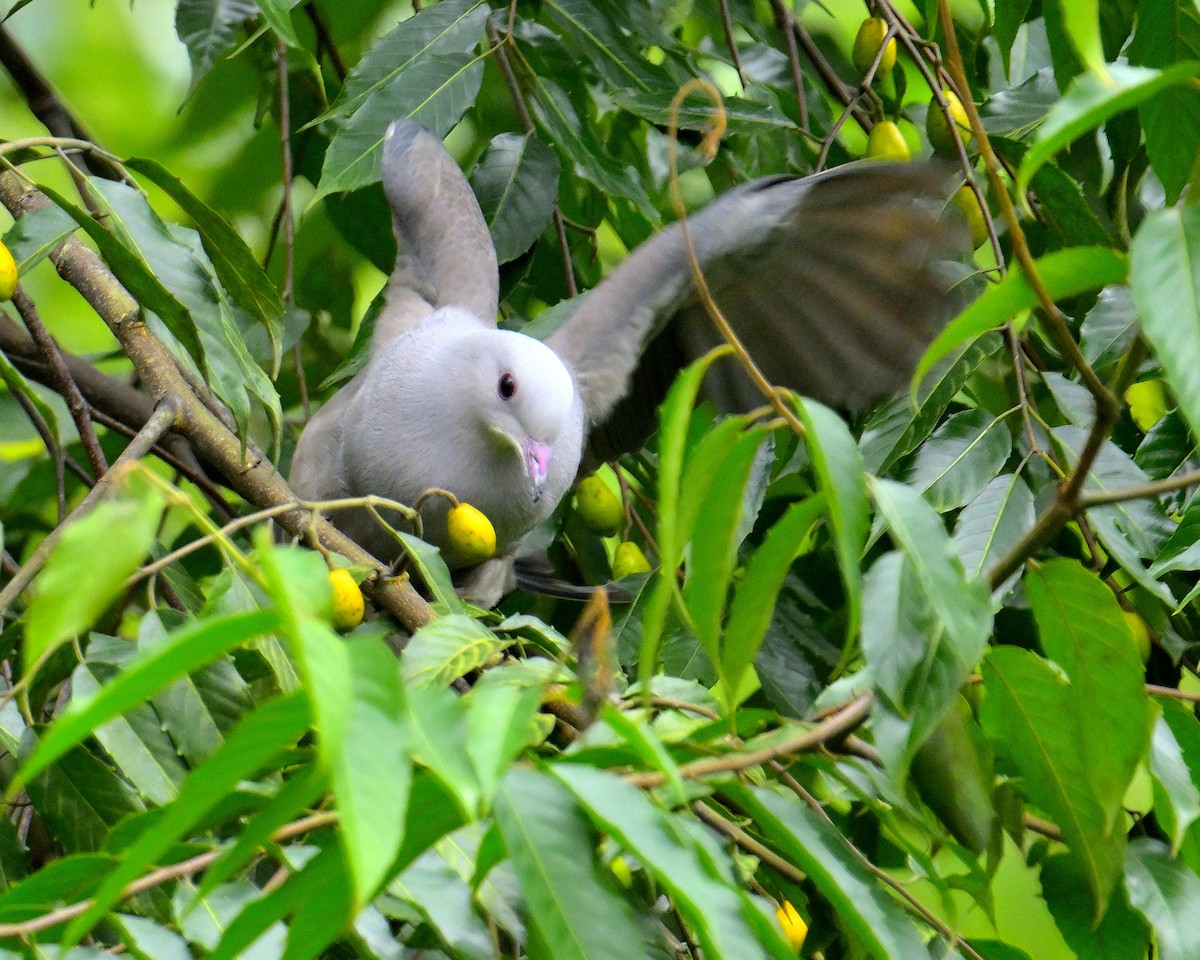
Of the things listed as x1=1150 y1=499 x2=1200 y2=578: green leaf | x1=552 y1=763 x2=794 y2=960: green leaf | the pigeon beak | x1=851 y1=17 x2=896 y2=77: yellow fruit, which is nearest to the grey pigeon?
the pigeon beak

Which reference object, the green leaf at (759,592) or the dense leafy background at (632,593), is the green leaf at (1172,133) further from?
the green leaf at (759,592)

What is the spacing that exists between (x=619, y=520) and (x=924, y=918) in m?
1.42

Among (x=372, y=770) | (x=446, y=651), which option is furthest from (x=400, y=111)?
(x=372, y=770)

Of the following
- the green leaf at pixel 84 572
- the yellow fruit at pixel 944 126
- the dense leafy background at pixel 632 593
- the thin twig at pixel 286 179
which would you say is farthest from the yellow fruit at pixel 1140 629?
the green leaf at pixel 84 572

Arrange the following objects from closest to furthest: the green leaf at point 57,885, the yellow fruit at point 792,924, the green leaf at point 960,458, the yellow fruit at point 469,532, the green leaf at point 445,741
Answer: the green leaf at point 445,741 → the green leaf at point 57,885 → the yellow fruit at point 792,924 → the green leaf at point 960,458 → the yellow fruit at point 469,532

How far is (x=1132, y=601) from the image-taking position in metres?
1.98

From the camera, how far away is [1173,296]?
785 millimetres

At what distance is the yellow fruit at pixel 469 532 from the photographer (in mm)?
1869

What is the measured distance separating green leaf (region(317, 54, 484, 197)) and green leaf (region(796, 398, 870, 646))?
1340 mm

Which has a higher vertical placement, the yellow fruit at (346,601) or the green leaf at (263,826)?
the green leaf at (263,826)

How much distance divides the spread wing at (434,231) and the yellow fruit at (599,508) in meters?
0.39

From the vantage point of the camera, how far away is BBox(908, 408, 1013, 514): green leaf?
176 cm

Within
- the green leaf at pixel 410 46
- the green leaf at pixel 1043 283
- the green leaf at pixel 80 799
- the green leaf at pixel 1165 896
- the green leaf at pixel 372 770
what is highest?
the green leaf at pixel 410 46

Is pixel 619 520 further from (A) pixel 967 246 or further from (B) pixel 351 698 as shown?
(B) pixel 351 698
